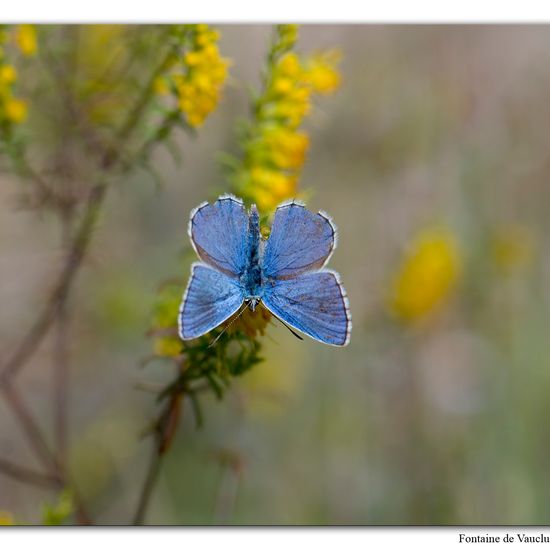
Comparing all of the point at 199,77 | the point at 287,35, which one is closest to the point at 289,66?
the point at 287,35

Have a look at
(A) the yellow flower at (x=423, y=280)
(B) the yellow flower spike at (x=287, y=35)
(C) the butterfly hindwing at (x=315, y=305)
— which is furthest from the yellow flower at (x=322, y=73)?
(A) the yellow flower at (x=423, y=280)

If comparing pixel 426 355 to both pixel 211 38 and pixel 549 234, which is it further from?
pixel 211 38

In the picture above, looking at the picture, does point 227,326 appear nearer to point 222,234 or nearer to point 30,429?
point 222,234

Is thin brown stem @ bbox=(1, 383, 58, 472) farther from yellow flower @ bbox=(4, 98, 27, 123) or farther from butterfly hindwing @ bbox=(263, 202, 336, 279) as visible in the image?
butterfly hindwing @ bbox=(263, 202, 336, 279)

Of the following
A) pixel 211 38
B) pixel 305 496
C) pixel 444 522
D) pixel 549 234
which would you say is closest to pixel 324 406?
pixel 305 496

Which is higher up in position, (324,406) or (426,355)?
(426,355)

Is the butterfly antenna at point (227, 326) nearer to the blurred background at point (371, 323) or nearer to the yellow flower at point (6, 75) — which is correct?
the yellow flower at point (6, 75)
